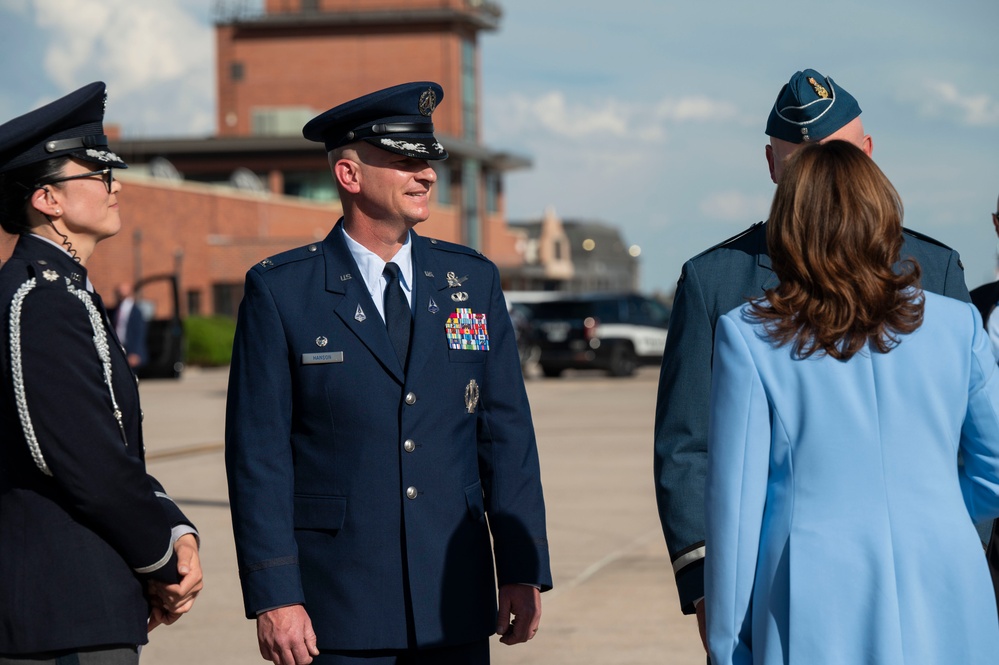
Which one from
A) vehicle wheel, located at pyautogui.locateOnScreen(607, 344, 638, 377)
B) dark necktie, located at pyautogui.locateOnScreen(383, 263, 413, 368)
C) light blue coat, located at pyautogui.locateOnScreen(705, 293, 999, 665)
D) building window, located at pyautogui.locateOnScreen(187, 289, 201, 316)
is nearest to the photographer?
light blue coat, located at pyautogui.locateOnScreen(705, 293, 999, 665)

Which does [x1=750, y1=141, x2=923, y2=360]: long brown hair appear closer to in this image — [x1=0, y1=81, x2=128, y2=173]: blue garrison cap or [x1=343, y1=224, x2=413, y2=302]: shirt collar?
[x1=343, y1=224, x2=413, y2=302]: shirt collar

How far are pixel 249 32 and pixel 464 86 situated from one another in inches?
449

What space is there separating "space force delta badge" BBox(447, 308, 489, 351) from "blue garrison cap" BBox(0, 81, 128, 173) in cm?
97

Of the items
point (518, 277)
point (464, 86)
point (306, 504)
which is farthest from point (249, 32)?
point (306, 504)

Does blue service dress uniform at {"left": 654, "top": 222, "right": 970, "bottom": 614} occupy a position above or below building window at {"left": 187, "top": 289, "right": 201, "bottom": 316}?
above

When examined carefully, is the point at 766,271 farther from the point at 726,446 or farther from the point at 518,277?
the point at 518,277

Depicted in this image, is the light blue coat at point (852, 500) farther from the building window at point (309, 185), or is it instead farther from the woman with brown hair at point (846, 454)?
the building window at point (309, 185)

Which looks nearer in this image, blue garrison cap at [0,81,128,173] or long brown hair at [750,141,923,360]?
long brown hair at [750,141,923,360]

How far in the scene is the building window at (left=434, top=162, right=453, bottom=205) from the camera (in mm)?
67250

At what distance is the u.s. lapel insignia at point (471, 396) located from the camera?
3768 mm

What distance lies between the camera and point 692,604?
10.4ft

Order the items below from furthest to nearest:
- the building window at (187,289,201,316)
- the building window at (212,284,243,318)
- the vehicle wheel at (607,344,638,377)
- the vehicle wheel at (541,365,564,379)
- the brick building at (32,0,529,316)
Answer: the brick building at (32,0,529,316), the building window at (212,284,243,318), the building window at (187,289,201,316), the vehicle wheel at (541,365,564,379), the vehicle wheel at (607,344,638,377)

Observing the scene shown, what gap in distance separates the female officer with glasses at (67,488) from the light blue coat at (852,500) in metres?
1.31

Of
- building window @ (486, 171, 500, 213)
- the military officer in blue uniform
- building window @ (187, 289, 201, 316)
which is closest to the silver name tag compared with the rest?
the military officer in blue uniform
